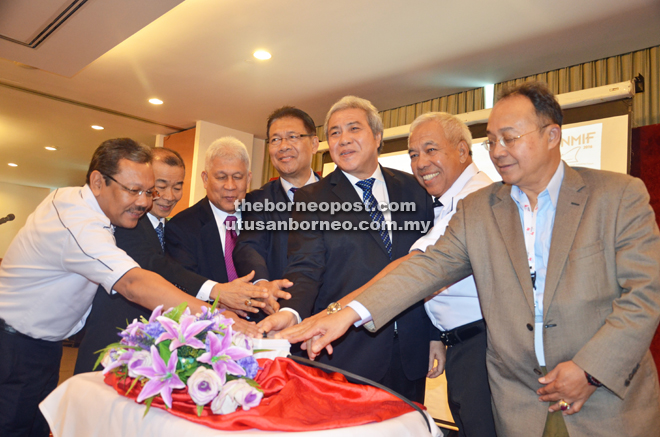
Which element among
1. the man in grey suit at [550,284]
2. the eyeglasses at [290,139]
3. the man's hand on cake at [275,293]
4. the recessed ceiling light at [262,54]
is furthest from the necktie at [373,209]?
the recessed ceiling light at [262,54]

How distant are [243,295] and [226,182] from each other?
0.90 meters

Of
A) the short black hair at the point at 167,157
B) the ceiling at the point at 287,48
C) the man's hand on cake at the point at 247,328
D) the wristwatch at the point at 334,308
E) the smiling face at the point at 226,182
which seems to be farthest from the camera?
the ceiling at the point at 287,48

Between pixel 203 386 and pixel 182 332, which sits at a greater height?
pixel 182 332

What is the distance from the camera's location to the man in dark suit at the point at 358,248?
1.98m

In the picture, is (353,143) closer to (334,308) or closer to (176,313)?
(334,308)

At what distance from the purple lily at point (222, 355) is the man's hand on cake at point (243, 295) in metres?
0.92

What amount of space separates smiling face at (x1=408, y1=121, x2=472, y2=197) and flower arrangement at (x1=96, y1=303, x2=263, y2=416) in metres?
1.41

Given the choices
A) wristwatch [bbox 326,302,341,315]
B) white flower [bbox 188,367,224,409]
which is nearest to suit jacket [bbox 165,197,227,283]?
wristwatch [bbox 326,302,341,315]

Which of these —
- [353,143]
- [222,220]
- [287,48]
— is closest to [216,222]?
[222,220]

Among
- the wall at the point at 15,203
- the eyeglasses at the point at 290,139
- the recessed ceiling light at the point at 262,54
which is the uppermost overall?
the recessed ceiling light at the point at 262,54

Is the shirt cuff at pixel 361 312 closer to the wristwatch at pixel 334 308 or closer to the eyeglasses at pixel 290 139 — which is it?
the wristwatch at pixel 334 308

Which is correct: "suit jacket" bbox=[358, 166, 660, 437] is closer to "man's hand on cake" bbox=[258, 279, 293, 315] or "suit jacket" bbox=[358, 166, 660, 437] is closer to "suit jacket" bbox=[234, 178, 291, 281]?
"man's hand on cake" bbox=[258, 279, 293, 315]

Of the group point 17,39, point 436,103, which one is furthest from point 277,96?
point 17,39

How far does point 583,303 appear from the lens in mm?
1386
